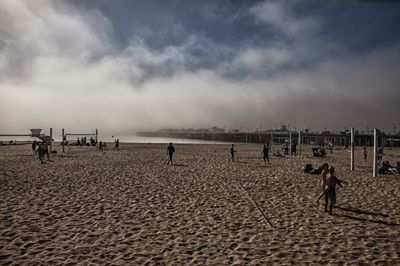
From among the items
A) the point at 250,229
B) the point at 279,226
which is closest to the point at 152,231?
the point at 250,229

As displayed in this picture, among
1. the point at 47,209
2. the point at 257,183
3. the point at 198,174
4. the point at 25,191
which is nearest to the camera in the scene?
the point at 47,209

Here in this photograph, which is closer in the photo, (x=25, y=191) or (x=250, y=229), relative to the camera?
(x=250, y=229)

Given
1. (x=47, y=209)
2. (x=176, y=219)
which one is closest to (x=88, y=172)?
(x=47, y=209)

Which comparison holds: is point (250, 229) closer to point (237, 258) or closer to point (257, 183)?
point (237, 258)

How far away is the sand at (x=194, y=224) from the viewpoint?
562 centimetres

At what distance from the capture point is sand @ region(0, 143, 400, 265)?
18.4 feet

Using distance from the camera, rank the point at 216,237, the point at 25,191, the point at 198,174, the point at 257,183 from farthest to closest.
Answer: the point at 198,174
the point at 257,183
the point at 25,191
the point at 216,237

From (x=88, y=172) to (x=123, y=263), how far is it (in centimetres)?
1248

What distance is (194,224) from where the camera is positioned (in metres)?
7.52

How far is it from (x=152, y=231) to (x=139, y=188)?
209 inches

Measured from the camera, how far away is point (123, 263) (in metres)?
5.31

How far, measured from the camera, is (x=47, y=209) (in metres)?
8.80

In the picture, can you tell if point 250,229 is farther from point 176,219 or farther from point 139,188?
point 139,188

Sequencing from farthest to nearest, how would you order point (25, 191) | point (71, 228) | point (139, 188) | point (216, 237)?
1. point (139, 188)
2. point (25, 191)
3. point (71, 228)
4. point (216, 237)
